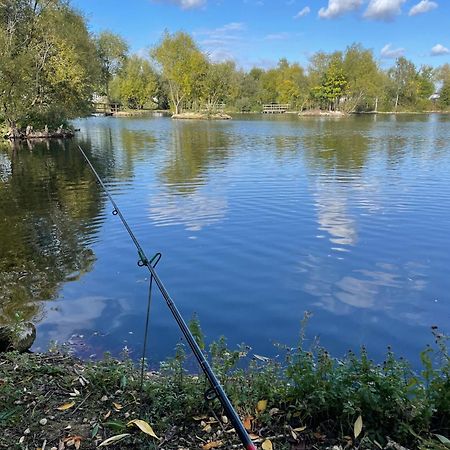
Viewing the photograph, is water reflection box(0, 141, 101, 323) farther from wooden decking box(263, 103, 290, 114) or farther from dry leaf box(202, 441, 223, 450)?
wooden decking box(263, 103, 290, 114)

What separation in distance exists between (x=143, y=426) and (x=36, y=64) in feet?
115

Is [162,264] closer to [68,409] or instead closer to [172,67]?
[68,409]

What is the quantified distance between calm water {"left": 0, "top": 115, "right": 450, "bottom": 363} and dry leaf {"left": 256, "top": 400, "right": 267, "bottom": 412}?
2.13 metres

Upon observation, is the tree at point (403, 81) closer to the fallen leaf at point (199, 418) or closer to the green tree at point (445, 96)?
the green tree at point (445, 96)

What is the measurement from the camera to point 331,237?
9914 millimetres

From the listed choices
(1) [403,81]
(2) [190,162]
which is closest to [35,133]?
(2) [190,162]

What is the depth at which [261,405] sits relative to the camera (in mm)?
3494

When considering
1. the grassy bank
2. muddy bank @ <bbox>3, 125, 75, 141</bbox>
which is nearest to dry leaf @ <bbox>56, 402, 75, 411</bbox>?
the grassy bank

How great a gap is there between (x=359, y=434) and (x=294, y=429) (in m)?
0.46

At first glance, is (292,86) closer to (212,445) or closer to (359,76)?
(359,76)

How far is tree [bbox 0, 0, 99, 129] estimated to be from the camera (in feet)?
102

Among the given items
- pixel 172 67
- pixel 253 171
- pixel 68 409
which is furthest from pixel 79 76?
pixel 172 67

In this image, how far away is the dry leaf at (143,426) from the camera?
3.17m

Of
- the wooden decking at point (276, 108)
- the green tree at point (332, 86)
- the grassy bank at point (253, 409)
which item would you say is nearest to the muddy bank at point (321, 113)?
the green tree at point (332, 86)
